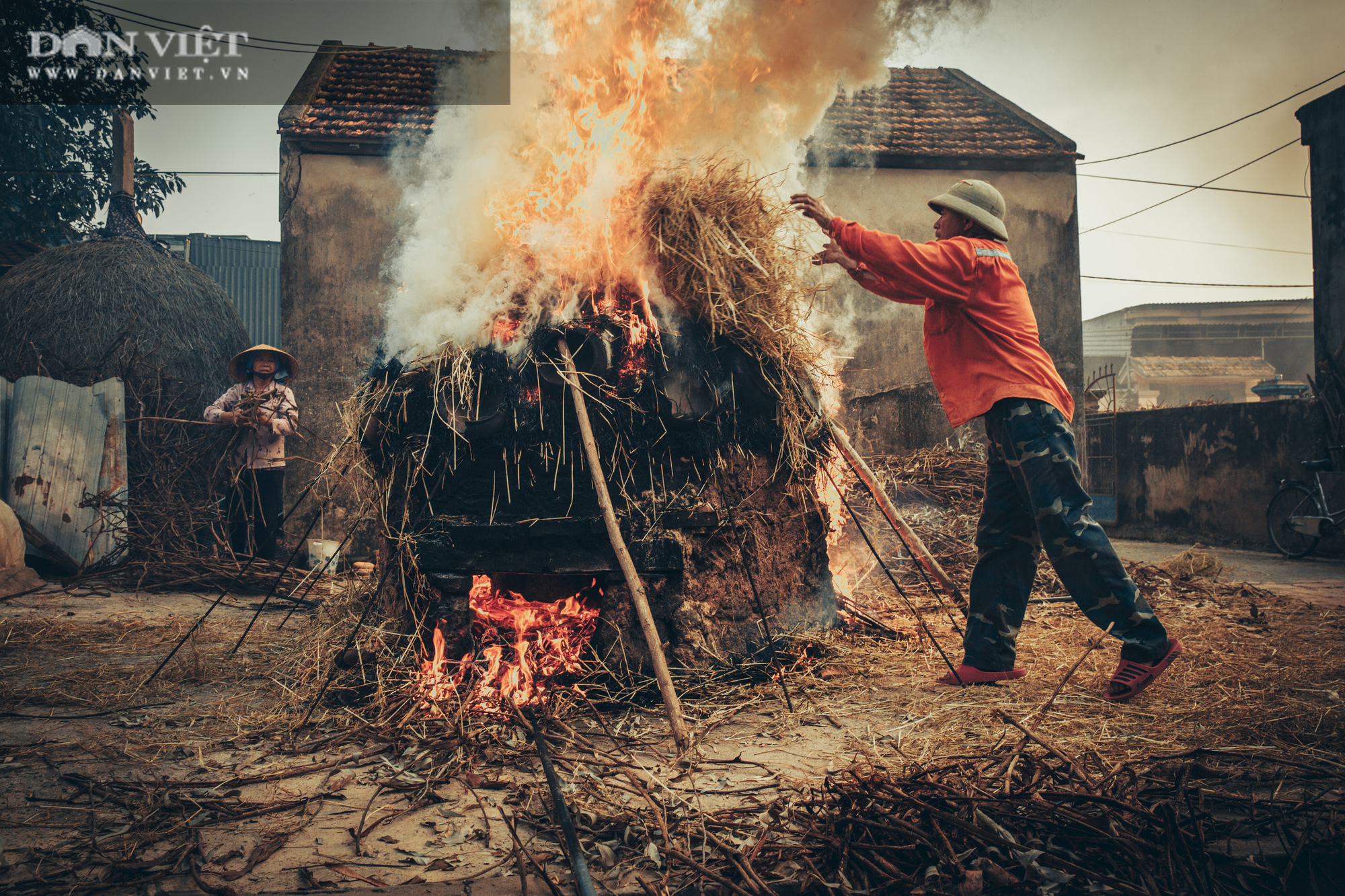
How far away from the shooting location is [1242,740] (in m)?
2.77

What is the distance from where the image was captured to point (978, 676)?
11.6 feet

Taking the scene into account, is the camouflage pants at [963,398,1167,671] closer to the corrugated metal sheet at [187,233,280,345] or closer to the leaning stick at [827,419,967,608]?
the leaning stick at [827,419,967,608]

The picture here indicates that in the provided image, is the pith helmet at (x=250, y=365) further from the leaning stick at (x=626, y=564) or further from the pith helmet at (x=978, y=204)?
the pith helmet at (x=978, y=204)

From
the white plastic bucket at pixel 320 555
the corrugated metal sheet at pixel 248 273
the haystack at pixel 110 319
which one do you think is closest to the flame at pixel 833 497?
the white plastic bucket at pixel 320 555

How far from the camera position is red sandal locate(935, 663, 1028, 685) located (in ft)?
11.6

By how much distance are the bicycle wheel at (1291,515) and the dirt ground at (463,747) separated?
211 inches

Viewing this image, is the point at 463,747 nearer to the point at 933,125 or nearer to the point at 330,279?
the point at 330,279

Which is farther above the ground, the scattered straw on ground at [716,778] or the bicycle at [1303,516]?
the bicycle at [1303,516]

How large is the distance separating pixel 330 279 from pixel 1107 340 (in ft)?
127

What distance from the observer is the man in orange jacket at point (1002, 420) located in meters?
3.19

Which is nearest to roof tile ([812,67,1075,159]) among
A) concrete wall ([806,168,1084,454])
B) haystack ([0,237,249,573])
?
concrete wall ([806,168,1084,454])

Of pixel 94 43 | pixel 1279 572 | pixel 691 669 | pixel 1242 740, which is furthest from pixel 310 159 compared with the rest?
pixel 1279 572

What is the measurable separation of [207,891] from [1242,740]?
3.43 meters

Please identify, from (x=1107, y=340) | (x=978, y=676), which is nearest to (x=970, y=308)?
(x=978, y=676)
